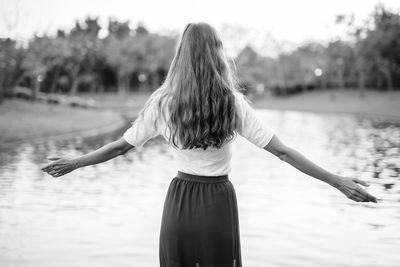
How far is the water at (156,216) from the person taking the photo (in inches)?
225

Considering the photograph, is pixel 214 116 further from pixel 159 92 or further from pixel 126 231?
pixel 126 231

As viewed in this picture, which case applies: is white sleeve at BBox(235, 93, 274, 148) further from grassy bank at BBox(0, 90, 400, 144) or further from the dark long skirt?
grassy bank at BBox(0, 90, 400, 144)

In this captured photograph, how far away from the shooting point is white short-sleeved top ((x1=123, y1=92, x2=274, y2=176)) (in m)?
2.71

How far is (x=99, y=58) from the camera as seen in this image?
76500 mm

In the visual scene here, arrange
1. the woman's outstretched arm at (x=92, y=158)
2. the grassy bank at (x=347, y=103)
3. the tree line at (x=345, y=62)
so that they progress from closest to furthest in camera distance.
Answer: the woman's outstretched arm at (x=92, y=158) < the grassy bank at (x=347, y=103) < the tree line at (x=345, y=62)

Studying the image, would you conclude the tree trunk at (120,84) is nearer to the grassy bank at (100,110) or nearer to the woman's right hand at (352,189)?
the grassy bank at (100,110)

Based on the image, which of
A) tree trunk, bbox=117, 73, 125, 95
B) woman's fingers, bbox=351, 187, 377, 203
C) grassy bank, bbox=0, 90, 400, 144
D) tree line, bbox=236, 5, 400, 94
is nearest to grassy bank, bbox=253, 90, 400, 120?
grassy bank, bbox=0, 90, 400, 144

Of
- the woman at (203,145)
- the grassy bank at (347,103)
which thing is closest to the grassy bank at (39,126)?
the woman at (203,145)

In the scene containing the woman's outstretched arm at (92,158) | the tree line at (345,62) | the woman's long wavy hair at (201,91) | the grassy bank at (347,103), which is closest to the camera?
the woman's long wavy hair at (201,91)

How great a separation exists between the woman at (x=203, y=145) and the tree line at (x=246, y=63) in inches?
1675

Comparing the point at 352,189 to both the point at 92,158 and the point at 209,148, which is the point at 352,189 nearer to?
the point at 209,148

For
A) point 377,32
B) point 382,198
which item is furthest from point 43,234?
point 377,32

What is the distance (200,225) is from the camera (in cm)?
270

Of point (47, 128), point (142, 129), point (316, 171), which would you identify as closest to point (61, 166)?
point (142, 129)
